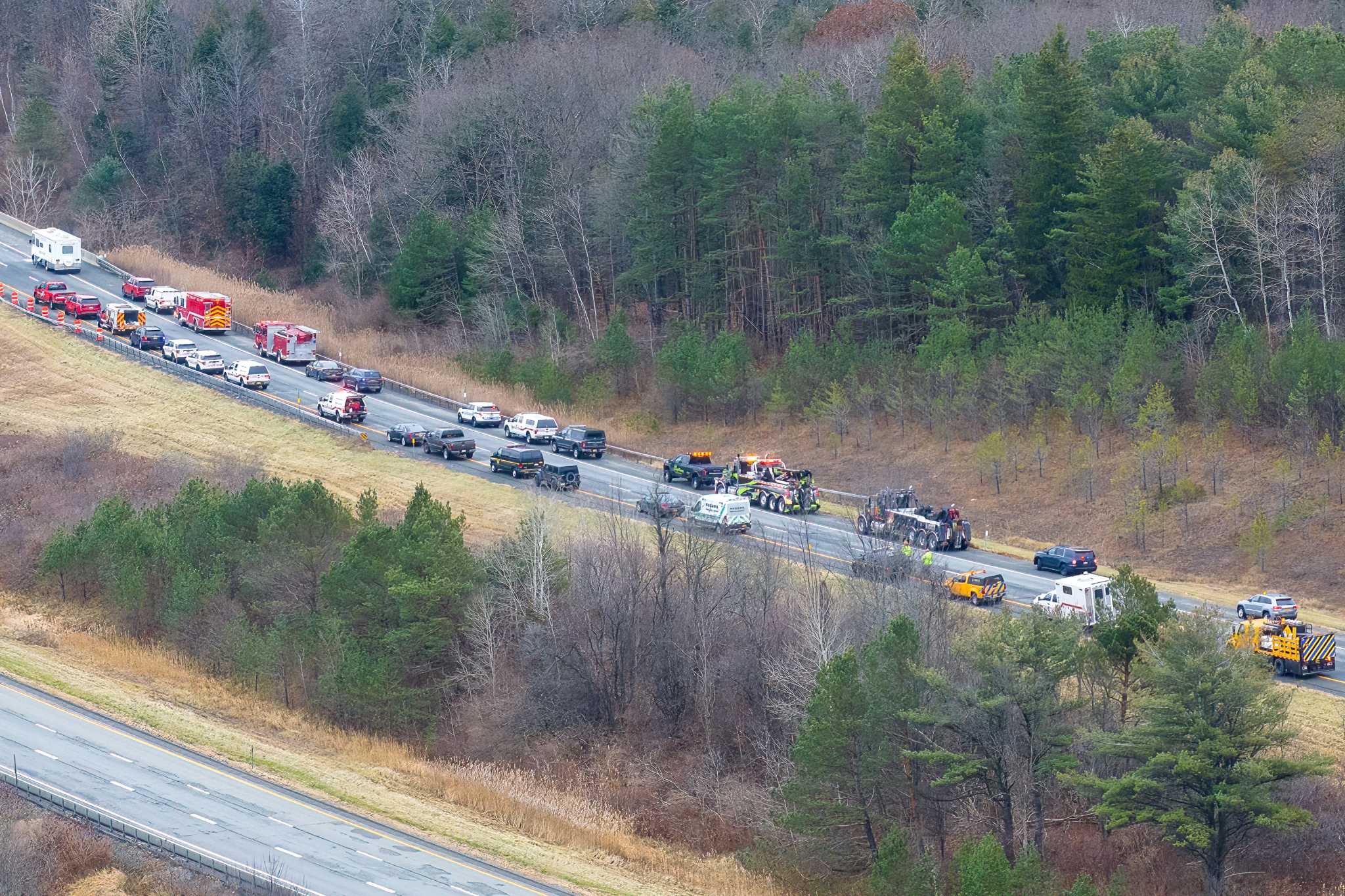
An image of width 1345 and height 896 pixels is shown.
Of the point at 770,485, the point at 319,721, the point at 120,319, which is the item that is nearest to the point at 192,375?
the point at 120,319

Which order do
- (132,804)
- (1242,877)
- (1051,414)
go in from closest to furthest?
(1242,877) → (132,804) → (1051,414)

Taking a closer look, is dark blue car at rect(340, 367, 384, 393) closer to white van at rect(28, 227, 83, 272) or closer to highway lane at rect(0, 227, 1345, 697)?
highway lane at rect(0, 227, 1345, 697)

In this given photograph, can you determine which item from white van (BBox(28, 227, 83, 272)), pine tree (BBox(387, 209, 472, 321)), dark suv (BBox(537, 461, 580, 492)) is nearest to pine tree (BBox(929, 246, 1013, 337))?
dark suv (BBox(537, 461, 580, 492))

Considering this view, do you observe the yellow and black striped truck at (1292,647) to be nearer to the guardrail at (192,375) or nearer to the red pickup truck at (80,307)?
the guardrail at (192,375)

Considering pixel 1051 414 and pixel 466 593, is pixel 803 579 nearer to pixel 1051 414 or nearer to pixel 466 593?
pixel 466 593

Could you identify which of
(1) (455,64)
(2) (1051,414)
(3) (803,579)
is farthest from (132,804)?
(1) (455,64)

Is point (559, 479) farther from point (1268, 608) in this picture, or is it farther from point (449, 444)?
point (1268, 608)
